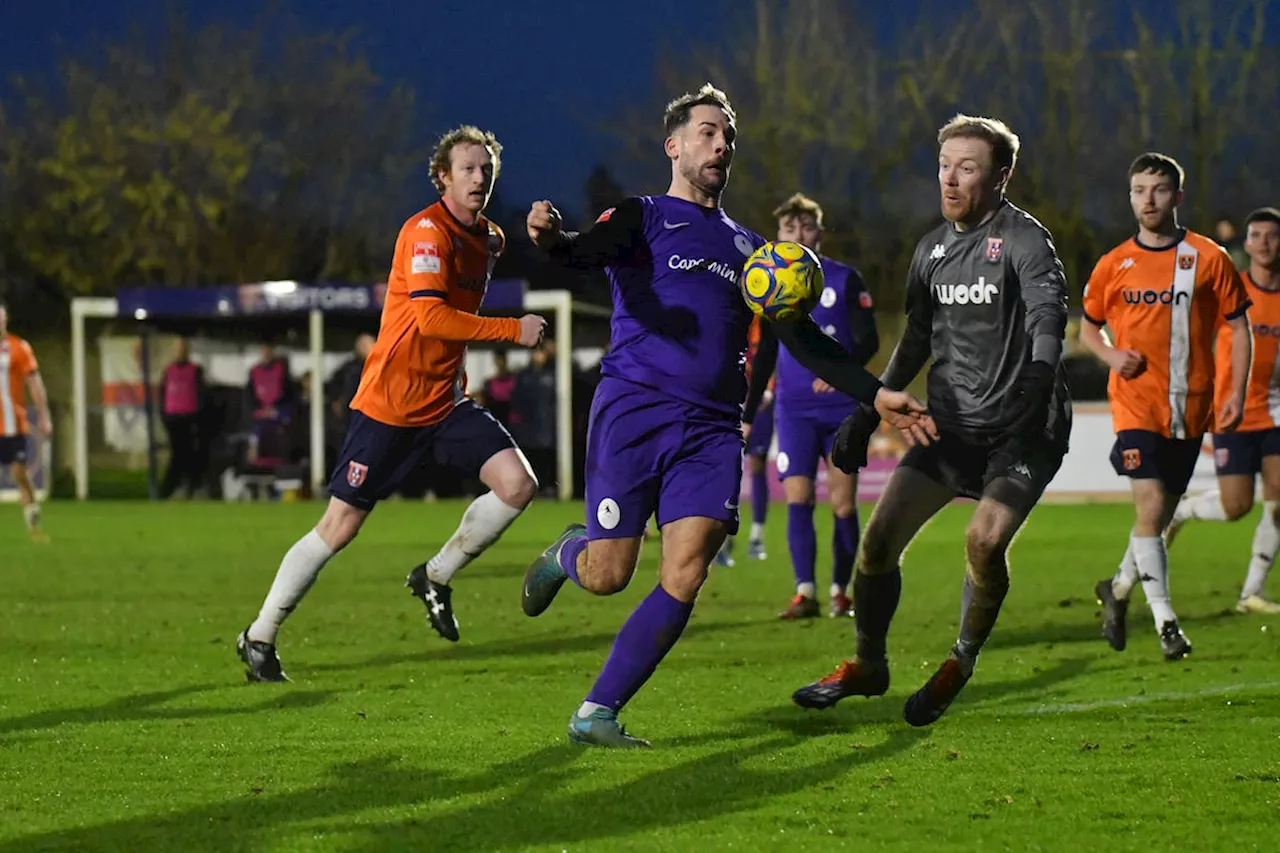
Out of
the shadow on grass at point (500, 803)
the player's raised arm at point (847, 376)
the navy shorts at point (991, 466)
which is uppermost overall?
the player's raised arm at point (847, 376)

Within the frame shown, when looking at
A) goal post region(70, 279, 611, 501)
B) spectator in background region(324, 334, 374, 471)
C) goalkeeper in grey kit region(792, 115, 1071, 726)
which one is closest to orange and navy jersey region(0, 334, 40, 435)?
spectator in background region(324, 334, 374, 471)

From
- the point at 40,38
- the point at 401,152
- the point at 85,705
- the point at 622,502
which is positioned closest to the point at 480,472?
the point at 85,705

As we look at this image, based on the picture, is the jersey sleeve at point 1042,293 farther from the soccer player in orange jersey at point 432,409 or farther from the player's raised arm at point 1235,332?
the player's raised arm at point 1235,332

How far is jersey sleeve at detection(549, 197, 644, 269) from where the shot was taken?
6117 mm

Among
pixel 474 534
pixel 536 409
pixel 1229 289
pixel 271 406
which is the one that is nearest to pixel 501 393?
pixel 536 409

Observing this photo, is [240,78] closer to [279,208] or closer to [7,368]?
[279,208]

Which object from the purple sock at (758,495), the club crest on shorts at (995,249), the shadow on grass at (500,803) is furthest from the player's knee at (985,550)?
the purple sock at (758,495)

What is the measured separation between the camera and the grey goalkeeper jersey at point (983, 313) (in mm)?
6699

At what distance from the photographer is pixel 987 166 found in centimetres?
682

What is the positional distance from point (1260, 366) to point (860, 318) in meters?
2.37

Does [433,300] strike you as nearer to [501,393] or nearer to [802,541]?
[802,541]

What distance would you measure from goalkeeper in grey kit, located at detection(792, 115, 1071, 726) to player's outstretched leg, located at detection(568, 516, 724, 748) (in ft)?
2.05

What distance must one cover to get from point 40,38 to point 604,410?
3898 centimetres

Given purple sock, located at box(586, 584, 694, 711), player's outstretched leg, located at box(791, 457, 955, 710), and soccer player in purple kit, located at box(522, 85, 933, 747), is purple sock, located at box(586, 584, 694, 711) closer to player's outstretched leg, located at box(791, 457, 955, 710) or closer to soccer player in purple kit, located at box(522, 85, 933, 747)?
soccer player in purple kit, located at box(522, 85, 933, 747)
